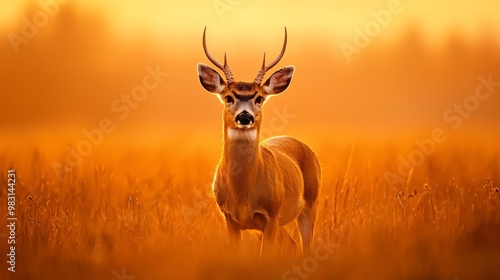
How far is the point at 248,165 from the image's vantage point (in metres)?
9.91

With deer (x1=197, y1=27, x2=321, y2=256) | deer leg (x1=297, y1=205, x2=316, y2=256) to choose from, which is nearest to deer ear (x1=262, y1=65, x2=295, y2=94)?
deer (x1=197, y1=27, x2=321, y2=256)

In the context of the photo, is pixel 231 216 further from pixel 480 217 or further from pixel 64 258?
pixel 480 217

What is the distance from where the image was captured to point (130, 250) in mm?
8656

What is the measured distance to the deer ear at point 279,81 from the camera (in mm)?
10164

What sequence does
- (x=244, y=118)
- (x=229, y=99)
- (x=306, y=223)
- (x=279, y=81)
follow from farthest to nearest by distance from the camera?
(x=306, y=223)
(x=279, y=81)
(x=229, y=99)
(x=244, y=118)

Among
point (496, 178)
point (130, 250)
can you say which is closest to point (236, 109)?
point (130, 250)

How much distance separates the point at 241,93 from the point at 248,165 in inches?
29.8

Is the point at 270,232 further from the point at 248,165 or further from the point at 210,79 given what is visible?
the point at 210,79

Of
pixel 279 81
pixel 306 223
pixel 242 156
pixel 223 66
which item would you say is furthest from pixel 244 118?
pixel 306 223

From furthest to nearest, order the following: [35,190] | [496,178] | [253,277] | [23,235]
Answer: [496,178] < [35,190] < [23,235] < [253,277]

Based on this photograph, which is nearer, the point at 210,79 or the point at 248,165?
the point at 248,165

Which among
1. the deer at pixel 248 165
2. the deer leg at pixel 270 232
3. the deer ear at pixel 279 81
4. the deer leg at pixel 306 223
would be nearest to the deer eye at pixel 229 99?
the deer at pixel 248 165

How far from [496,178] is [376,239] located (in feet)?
8.81

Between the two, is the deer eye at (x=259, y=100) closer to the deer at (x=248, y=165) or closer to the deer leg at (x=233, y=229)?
the deer at (x=248, y=165)
